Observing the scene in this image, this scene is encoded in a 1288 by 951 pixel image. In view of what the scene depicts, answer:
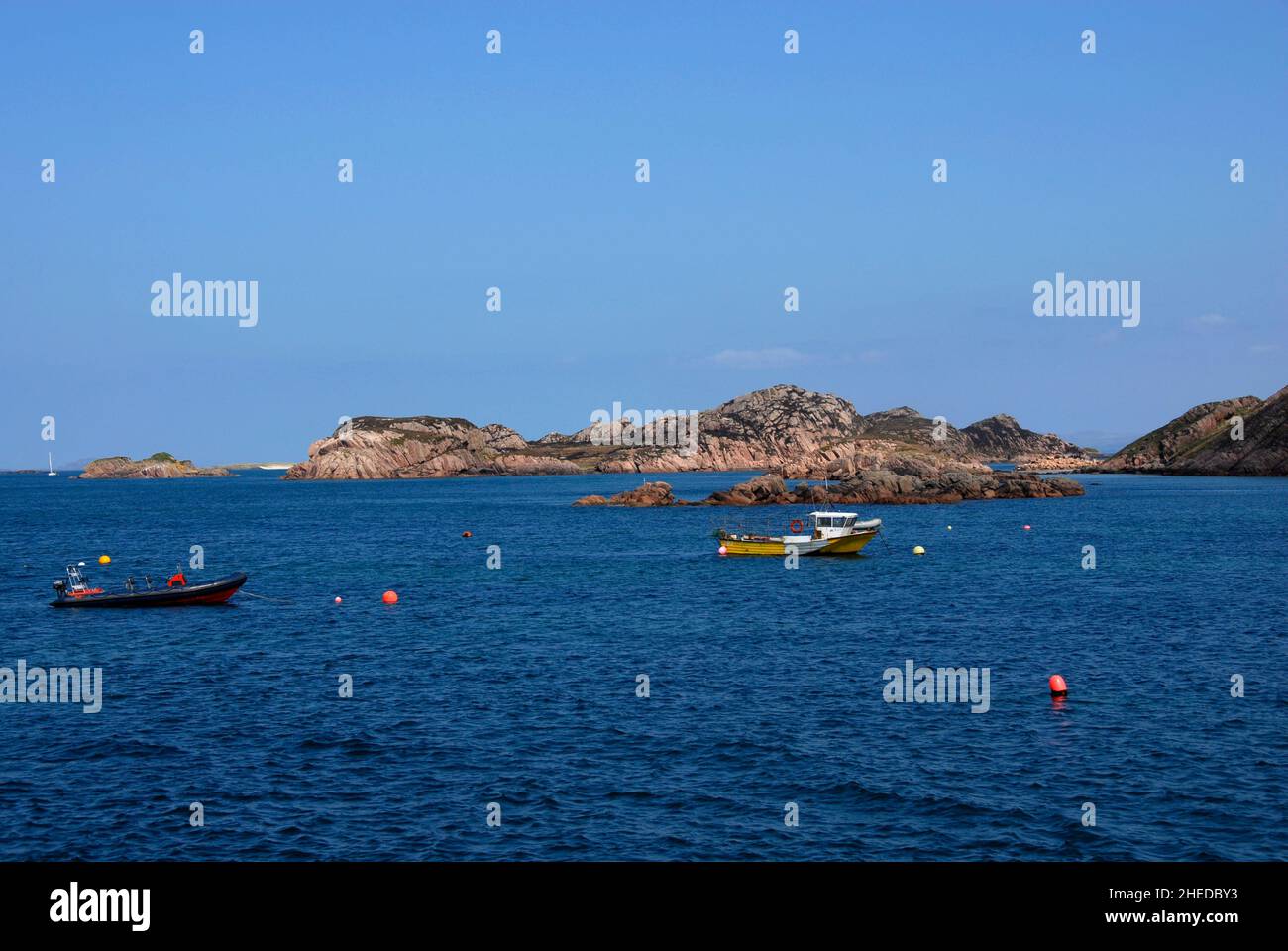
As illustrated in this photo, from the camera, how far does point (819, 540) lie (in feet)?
321

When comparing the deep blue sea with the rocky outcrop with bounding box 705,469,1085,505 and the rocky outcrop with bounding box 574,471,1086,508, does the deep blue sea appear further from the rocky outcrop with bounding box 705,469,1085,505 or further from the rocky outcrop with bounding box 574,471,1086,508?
the rocky outcrop with bounding box 574,471,1086,508

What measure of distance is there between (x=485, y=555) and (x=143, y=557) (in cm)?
3450

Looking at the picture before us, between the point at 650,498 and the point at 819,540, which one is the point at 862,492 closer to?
the point at 650,498

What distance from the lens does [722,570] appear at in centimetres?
9050

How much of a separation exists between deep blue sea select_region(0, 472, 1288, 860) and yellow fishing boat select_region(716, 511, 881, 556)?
11.1 meters

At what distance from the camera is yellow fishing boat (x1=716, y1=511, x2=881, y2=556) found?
9776cm

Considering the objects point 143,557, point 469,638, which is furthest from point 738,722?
point 143,557

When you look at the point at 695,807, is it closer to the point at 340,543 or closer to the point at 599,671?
the point at 599,671

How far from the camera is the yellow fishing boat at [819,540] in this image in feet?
321

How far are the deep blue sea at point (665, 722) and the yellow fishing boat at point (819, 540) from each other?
1113 centimetres

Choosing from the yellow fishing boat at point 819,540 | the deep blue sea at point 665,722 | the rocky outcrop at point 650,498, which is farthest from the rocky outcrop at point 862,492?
the deep blue sea at point 665,722

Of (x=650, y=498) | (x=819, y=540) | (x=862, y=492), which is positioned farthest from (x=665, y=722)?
(x=862, y=492)

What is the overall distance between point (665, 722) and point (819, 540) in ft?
203

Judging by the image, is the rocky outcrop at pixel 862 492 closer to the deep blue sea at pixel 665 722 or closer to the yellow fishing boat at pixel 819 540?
the yellow fishing boat at pixel 819 540
